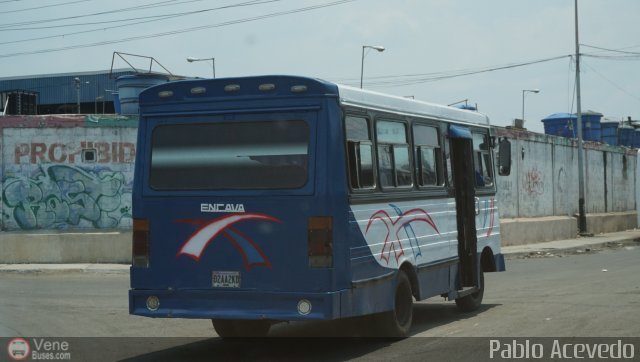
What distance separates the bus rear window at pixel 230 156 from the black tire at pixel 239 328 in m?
2.06

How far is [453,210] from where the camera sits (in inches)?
492

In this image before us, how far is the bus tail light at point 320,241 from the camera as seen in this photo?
8.95 metres

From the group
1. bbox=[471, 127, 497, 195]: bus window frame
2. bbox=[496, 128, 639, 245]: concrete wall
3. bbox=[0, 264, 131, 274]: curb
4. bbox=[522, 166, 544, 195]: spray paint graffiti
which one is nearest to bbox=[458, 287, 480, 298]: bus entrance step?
bbox=[471, 127, 497, 195]: bus window frame

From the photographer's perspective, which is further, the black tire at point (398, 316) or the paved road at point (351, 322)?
the black tire at point (398, 316)

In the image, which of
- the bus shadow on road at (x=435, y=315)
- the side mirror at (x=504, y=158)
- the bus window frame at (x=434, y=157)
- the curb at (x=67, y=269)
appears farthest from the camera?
the curb at (x=67, y=269)

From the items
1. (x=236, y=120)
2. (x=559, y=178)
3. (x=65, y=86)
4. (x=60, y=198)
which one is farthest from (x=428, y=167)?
(x=65, y=86)

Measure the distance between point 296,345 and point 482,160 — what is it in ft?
16.1

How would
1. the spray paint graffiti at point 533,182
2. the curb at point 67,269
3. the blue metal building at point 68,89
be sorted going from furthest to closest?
the blue metal building at point 68,89 < the spray paint graffiti at point 533,182 < the curb at point 67,269

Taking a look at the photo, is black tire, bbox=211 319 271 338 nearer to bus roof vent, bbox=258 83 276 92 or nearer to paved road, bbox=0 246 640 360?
paved road, bbox=0 246 640 360

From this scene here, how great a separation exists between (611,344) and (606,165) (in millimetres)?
37215

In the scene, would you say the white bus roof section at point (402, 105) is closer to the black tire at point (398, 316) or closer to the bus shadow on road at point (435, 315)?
the black tire at point (398, 316)

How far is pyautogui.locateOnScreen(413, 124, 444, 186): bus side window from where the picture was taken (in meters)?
11.4

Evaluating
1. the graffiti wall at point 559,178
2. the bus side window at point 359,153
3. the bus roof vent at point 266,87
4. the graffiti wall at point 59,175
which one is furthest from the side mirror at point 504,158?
the graffiti wall at point 559,178

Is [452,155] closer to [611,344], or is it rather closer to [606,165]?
[611,344]
